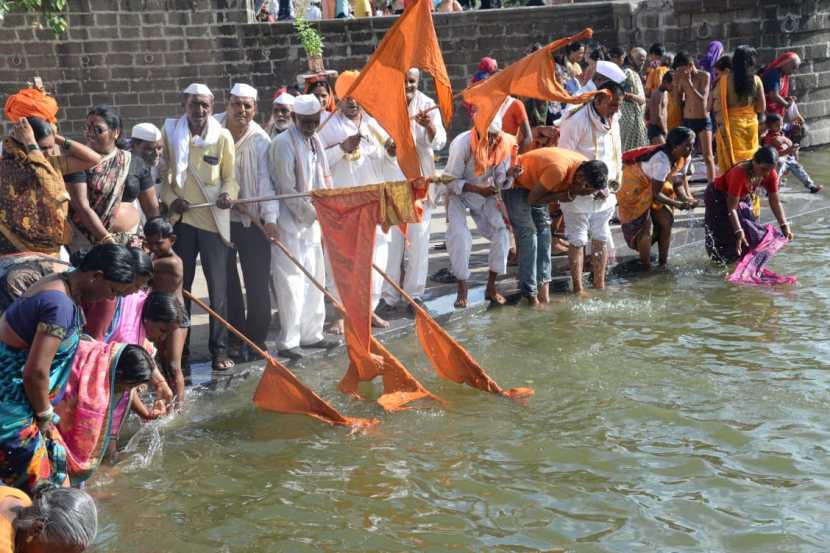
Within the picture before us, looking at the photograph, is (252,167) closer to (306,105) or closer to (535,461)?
(306,105)

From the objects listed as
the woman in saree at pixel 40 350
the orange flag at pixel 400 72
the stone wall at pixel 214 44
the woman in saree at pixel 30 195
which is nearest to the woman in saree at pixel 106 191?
the woman in saree at pixel 30 195

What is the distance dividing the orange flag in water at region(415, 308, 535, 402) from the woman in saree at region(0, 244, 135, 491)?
2.85 meters

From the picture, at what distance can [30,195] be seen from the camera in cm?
609

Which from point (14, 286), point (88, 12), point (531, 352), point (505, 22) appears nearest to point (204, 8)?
point (88, 12)

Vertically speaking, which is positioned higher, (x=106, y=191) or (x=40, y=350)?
(x=106, y=191)

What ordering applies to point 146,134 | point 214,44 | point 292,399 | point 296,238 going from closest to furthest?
point 292,399, point 146,134, point 296,238, point 214,44

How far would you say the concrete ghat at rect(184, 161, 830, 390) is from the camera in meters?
7.57

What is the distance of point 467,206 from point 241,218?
88.1 inches

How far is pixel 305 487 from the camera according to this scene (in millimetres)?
5812

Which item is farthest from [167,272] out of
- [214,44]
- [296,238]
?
[214,44]

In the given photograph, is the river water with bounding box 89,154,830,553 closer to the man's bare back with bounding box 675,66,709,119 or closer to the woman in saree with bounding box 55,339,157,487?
the woman in saree with bounding box 55,339,157,487

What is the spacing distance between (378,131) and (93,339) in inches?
149

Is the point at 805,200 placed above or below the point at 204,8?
below

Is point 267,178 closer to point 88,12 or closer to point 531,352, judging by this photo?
point 531,352
